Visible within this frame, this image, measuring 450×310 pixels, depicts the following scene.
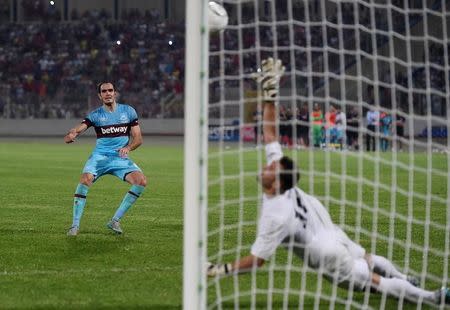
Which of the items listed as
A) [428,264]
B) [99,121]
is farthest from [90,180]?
[428,264]

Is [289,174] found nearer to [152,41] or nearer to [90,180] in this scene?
[90,180]

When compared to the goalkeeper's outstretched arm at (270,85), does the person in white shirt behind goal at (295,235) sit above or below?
below

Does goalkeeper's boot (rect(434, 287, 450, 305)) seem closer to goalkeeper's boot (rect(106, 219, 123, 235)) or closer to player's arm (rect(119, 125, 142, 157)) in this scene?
goalkeeper's boot (rect(106, 219, 123, 235))

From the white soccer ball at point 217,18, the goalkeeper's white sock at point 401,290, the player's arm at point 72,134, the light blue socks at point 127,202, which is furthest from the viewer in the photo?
the light blue socks at point 127,202

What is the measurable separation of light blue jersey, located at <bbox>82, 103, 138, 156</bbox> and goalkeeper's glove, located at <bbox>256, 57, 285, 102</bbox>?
18.2 feet

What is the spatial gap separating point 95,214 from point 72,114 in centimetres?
3084

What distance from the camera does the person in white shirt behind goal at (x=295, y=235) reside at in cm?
688

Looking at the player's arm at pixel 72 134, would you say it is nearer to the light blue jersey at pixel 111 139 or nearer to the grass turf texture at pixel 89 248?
the light blue jersey at pixel 111 139

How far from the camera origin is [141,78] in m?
47.3

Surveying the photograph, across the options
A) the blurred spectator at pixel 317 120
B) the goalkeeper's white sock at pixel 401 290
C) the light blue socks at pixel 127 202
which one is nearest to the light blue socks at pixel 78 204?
the light blue socks at pixel 127 202

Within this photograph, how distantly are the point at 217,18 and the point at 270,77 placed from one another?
919 millimetres

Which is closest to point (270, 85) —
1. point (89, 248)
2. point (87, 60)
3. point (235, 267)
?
point (235, 267)

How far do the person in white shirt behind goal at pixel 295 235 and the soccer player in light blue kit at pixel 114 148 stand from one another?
505 cm

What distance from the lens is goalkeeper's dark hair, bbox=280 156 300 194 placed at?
22.5 feet
